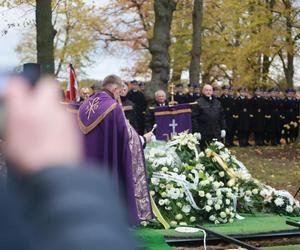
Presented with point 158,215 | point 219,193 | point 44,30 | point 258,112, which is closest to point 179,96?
point 258,112

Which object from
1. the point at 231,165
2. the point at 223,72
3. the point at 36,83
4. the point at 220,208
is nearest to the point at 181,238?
the point at 220,208

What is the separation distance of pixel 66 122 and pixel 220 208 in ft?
23.8

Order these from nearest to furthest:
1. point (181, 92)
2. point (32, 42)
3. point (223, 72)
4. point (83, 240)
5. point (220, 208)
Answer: point (83, 240) → point (220, 208) → point (181, 92) → point (223, 72) → point (32, 42)

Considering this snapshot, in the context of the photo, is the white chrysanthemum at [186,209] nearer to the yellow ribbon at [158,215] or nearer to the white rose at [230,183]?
the yellow ribbon at [158,215]

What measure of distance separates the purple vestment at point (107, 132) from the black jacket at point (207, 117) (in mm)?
→ 5992

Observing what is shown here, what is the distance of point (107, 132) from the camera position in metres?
7.16

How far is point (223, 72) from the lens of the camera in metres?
36.7

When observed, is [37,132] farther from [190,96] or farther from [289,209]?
[190,96]

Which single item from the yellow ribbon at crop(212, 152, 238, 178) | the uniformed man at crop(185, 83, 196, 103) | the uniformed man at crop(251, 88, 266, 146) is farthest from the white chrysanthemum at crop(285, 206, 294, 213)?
the uniformed man at crop(251, 88, 266, 146)

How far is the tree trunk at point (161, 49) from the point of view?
707 inches

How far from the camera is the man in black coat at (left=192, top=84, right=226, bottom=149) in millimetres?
13117

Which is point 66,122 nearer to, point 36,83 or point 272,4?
point 36,83

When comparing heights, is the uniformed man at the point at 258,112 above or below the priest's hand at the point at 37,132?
below

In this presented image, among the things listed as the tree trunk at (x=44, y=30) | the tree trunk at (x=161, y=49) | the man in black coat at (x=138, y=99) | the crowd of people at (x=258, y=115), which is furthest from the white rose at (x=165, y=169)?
the crowd of people at (x=258, y=115)
